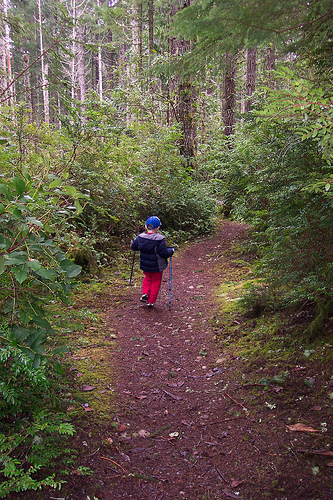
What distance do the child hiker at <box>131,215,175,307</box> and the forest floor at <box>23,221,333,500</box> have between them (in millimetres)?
901

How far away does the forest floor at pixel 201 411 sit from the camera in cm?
260

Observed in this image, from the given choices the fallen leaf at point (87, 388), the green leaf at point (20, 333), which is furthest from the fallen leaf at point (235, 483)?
the green leaf at point (20, 333)

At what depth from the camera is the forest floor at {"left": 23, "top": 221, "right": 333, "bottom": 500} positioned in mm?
2604

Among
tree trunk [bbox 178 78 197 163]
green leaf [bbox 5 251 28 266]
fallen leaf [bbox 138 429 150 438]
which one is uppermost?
tree trunk [bbox 178 78 197 163]

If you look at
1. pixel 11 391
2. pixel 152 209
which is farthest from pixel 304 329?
A: pixel 152 209

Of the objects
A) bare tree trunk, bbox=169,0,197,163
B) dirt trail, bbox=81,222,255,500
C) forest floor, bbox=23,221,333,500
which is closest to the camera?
forest floor, bbox=23,221,333,500

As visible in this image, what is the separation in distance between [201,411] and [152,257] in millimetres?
3476

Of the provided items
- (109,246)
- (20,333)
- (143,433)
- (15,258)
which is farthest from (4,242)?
(109,246)

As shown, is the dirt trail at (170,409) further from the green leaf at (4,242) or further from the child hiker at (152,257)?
the green leaf at (4,242)

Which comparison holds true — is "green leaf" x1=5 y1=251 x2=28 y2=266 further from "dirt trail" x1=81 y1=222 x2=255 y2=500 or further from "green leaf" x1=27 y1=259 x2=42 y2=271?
"dirt trail" x1=81 y1=222 x2=255 y2=500

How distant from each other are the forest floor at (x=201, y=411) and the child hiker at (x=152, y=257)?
901mm

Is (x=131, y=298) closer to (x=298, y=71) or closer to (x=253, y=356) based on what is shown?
(x=253, y=356)

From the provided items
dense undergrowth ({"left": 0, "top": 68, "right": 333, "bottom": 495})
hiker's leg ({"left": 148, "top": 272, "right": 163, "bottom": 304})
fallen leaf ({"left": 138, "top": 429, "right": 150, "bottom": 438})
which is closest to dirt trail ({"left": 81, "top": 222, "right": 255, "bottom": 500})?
fallen leaf ({"left": 138, "top": 429, "right": 150, "bottom": 438})

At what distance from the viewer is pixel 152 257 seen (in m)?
6.65
